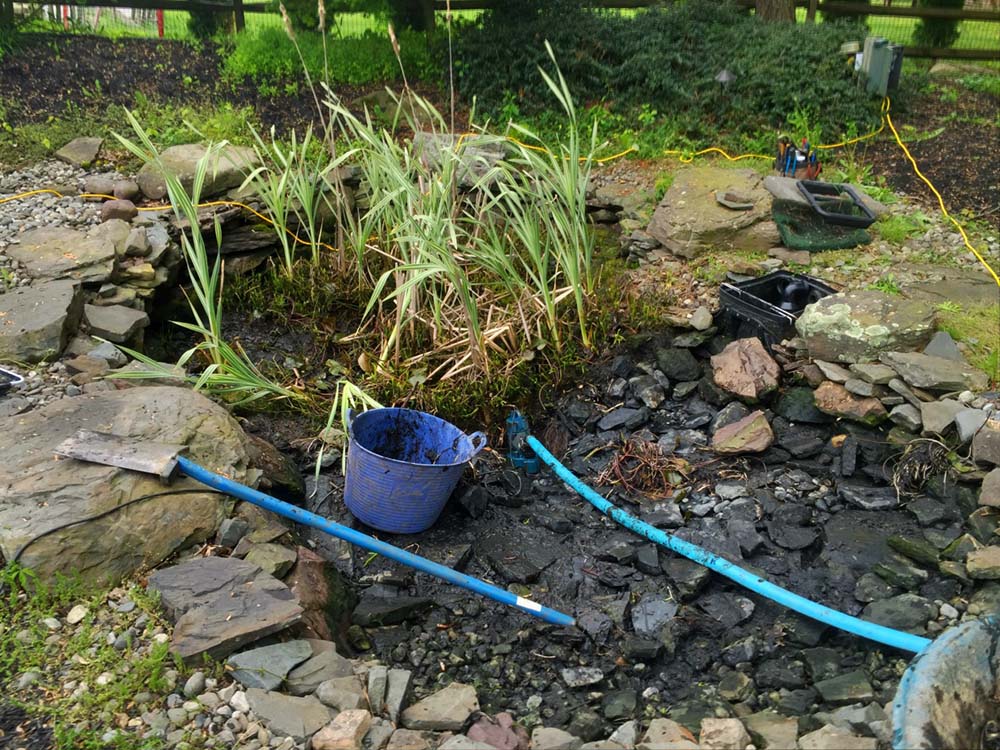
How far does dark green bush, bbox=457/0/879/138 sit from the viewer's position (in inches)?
226

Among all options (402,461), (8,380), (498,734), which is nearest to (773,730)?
(498,734)

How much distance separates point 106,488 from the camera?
8.30ft

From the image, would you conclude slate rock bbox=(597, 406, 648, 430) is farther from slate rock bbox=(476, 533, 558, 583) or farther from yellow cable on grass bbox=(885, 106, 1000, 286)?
yellow cable on grass bbox=(885, 106, 1000, 286)

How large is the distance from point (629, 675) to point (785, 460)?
4.17 ft

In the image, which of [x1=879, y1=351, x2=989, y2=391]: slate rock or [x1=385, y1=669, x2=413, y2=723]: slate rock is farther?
[x1=879, y1=351, x2=989, y2=391]: slate rock

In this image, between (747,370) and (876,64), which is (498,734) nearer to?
(747,370)

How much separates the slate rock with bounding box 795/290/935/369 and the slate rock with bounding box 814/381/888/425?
0.14 meters

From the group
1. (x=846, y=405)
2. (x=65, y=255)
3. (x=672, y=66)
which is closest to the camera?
(x=846, y=405)

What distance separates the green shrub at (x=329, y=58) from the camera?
6.02 meters

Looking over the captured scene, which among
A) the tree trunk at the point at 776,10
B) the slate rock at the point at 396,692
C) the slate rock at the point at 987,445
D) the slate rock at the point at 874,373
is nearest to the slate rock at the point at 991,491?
the slate rock at the point at 987,445

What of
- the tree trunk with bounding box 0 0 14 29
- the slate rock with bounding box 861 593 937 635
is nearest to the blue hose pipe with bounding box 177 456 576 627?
the slate rock with bounding box 861 593 937 635

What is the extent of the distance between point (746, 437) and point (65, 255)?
9.89 ft

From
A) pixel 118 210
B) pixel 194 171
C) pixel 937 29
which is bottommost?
pixel 118 210

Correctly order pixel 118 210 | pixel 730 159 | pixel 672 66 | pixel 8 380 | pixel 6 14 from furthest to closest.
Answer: pixel 672 66
pixel 6 14
pixel 730 159
pixel 118 210
pixel 8 380
